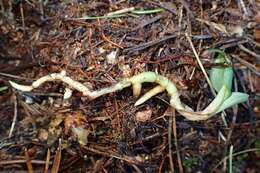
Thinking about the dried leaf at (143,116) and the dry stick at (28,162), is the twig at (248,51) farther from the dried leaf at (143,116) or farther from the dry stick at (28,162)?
the dry stick at (28,162)

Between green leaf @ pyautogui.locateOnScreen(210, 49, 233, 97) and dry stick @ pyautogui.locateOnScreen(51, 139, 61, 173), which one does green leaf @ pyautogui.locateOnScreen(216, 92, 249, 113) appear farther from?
→ dry stick @ pyautogui.locateOnScreen(51, 139, 61, 173)

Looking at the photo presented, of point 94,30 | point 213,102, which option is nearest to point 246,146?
point 213,102

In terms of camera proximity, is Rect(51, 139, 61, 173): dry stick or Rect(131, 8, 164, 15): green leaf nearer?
Rect(51, 139, 61, 173): dry stick

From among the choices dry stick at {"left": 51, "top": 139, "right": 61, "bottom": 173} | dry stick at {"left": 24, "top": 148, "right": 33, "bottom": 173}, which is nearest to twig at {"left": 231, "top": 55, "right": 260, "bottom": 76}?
dry stick at {"left": 51, "top": 139, "right": 61, "bottom": 173}

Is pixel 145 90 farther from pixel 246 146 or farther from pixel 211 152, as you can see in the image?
pixel 246 146

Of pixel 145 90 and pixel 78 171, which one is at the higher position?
pixel 145 90

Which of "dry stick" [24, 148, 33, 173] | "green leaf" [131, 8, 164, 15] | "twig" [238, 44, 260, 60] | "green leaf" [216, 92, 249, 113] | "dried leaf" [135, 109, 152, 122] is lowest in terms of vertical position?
"dry stick" [24, 148, 33, 173]
